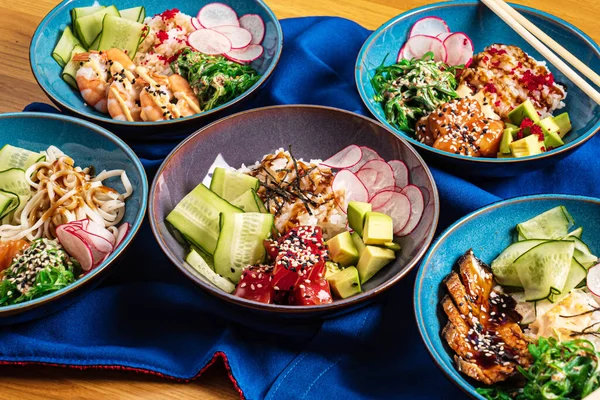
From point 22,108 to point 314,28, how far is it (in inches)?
60.7

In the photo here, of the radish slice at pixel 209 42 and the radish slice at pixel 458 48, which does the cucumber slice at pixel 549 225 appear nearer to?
the radish slice at pixel 458 48

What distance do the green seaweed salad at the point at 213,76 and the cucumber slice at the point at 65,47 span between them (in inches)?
21.7

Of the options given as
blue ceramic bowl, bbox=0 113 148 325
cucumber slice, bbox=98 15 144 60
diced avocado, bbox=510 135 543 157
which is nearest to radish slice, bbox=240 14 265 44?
cucumber slice, bbox=98 15 144 60

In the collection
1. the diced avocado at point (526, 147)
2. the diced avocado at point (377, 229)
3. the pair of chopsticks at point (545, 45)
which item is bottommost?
the diced avocado at point (377, 229)

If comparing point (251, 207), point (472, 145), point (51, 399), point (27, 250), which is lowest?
point (51, 399)

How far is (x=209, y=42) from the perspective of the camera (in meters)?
3.46

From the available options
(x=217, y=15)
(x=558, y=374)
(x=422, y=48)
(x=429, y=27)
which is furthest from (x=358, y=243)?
(x=217, y=15)

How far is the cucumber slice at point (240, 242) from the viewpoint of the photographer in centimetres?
238

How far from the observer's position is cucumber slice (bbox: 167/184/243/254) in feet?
8.11

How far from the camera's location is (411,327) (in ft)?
7.76

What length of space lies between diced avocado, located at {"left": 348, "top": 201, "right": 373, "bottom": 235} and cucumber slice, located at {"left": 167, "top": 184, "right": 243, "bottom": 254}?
1.34 ft

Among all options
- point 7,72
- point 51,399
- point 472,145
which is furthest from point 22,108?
point 472,145

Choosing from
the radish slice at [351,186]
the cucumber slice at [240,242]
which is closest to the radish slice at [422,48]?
the radish slice at [351,186]

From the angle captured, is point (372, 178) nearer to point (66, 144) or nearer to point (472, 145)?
point (472, 145)
